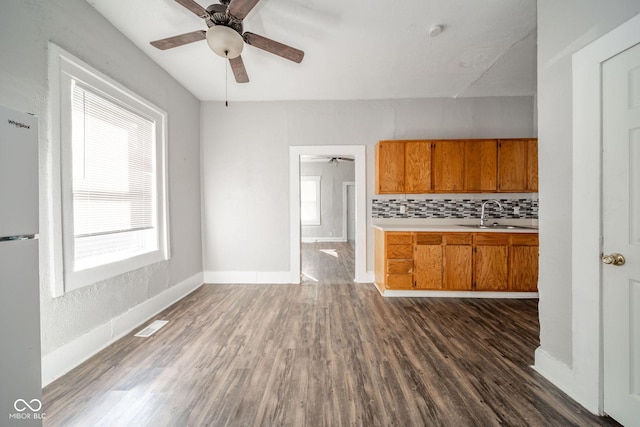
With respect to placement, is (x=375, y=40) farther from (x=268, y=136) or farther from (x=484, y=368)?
(x=484, y=368)

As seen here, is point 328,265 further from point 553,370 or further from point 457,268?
point 553,370

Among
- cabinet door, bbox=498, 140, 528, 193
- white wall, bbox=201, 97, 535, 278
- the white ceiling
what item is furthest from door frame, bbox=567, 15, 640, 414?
white wall, bbox=201, 97, 535, 278

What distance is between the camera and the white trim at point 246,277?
4.16 meters

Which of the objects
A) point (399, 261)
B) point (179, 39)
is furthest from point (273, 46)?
point (399, 261)

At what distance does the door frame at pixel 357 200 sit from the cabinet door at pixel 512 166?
1.91 m

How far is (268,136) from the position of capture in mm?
4176

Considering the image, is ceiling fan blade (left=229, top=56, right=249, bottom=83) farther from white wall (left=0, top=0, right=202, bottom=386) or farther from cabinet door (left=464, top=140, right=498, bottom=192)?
cabinet door (left=464, top=140, right=498, bottom=192)

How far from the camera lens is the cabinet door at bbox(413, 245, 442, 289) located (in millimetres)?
3455

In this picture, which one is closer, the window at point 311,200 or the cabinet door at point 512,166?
the cabinet door at point 512,166

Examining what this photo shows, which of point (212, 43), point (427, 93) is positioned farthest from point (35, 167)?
point (427, 93)

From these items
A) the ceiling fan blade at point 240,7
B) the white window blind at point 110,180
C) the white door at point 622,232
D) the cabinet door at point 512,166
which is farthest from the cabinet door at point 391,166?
the white window blind at point 110,180

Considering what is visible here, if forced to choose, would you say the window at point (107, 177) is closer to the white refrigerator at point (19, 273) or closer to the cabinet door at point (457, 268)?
the white refrigerator at point (19, 273)

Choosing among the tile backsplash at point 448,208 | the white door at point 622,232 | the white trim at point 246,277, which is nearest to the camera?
the white door at point 622,232

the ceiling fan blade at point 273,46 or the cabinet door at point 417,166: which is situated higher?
the ceiling fan blade at point 273,46
